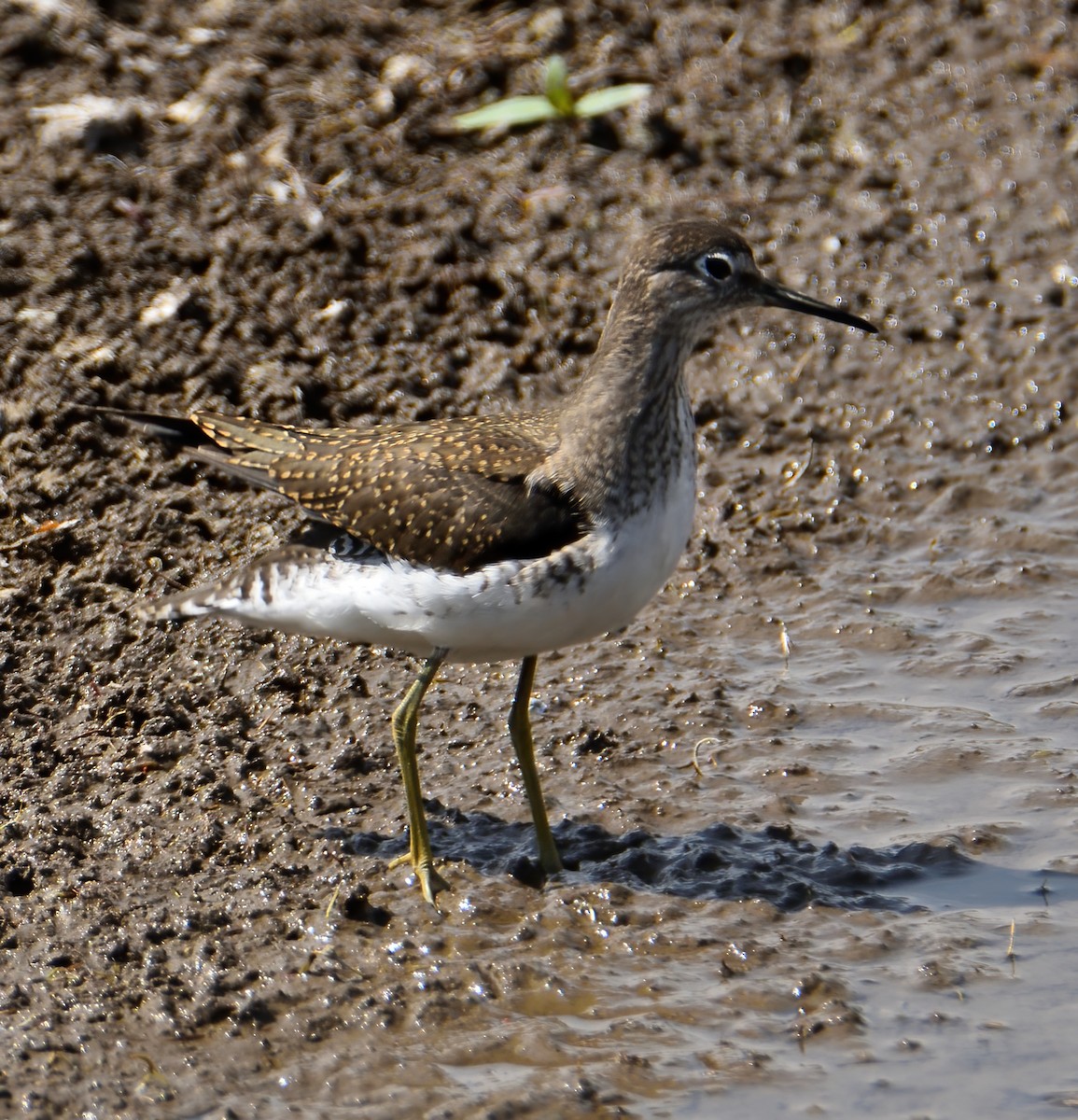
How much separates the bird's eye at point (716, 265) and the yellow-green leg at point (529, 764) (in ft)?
4.85

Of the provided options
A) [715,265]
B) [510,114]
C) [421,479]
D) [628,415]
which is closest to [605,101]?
[510,114]

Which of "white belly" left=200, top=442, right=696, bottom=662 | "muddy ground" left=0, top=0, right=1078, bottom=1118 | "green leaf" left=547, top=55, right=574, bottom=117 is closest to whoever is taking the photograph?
"muddy ground" left=0, top=0, right=1078, bottom=1118

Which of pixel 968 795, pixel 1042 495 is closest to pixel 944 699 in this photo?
pixel 968 795

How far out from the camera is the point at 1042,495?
7.68 m

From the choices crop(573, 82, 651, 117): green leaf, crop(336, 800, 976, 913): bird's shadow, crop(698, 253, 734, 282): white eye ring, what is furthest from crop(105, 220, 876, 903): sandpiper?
crop(573, 82, 651, 117): green leaf

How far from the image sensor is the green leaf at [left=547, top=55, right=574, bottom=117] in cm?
863

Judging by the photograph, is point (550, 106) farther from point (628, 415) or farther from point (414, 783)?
point (414, 783)

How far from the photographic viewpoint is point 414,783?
5590 millimetres

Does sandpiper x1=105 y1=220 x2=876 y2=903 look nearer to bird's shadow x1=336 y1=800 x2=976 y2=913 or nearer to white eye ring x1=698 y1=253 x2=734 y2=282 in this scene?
white eye ring x1=698 y1=253 x2=734 y2=282

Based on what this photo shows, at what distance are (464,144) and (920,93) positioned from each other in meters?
2.62

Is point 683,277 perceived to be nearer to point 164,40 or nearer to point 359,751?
point 359,751

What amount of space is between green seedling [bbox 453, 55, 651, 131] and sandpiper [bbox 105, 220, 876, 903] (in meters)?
3.13

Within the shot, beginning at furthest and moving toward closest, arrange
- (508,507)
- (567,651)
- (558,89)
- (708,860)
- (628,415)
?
(558,89) → (567,651) → (708,860) → (628,415) → (508,507)

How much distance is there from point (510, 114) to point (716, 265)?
3.34 meters
